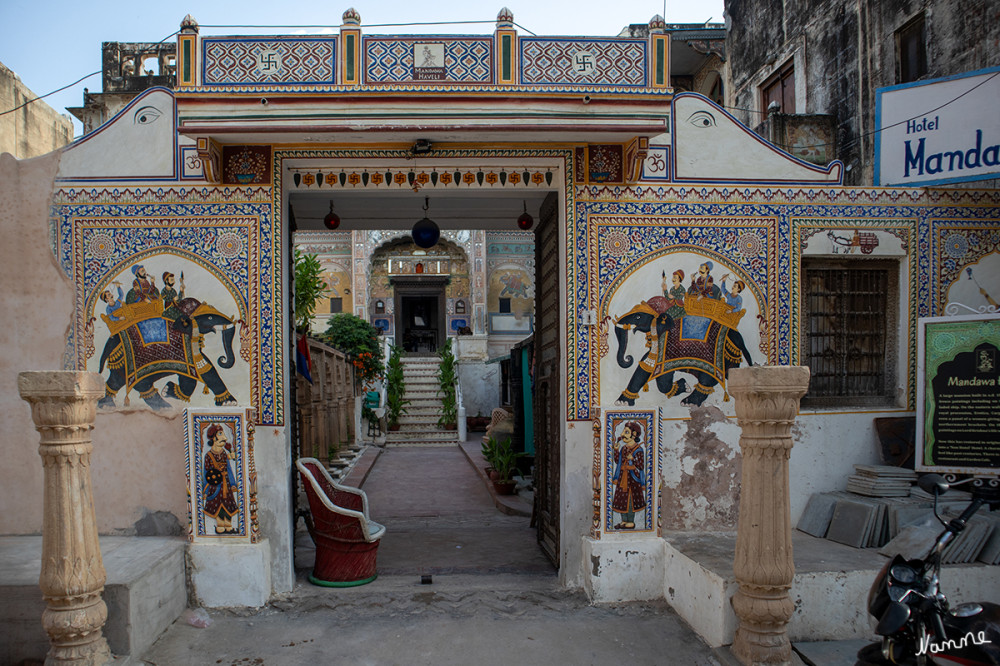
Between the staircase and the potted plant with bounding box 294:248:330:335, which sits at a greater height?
the potted plant with bounding box 294:248:330:335

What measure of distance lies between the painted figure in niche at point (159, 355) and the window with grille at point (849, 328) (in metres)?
4.86

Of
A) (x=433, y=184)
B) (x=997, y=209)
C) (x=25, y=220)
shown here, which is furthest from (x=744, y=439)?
(x=25, y=220)

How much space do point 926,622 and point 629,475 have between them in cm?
262

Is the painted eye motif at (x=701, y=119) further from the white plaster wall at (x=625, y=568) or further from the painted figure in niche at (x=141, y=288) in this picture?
the painted figure in niche at (x=141, y=288)

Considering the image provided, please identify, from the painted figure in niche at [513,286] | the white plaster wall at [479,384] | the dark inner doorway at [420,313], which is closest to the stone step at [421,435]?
the white plaster wall at [479,384]

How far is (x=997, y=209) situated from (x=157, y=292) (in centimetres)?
700

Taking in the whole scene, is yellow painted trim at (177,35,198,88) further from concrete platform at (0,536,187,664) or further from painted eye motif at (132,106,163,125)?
concrete platform at (0,536,187,664)

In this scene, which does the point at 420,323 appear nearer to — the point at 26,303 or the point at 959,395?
the point at 26,303

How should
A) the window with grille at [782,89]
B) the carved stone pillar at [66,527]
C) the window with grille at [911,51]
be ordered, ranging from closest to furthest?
the carved stone pillar at [66,527]
the window with grille at [911,51]
the window with grille at [782,89]

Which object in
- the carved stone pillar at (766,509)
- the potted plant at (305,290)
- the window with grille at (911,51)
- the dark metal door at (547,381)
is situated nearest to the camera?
the carved stone pillar at (766,509)

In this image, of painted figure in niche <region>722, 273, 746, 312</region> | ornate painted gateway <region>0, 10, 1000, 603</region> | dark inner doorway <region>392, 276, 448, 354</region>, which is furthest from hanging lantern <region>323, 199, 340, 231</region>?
dark inner doorway <region>392, 276, 448, 354</region>

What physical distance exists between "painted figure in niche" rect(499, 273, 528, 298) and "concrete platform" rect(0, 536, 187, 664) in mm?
20574

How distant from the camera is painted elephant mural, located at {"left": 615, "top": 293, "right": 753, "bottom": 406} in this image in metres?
5.89

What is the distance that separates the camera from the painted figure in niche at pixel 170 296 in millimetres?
5770
